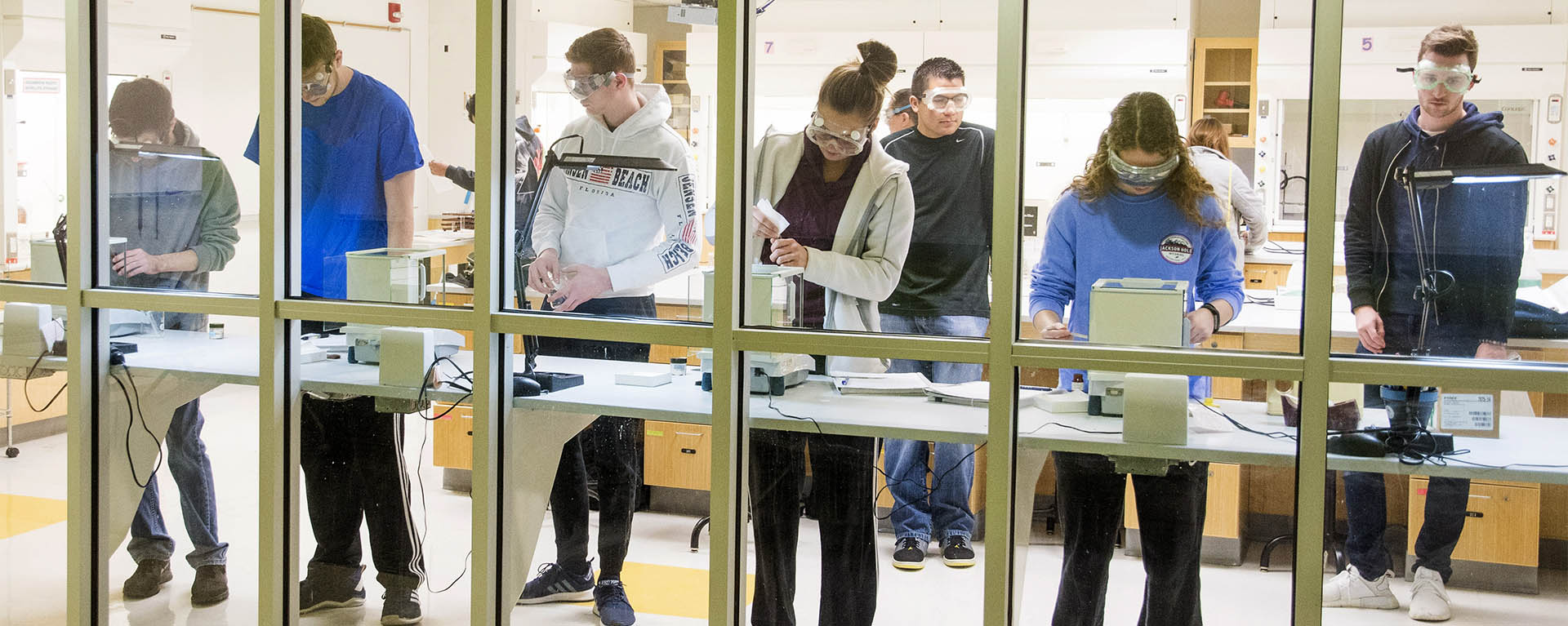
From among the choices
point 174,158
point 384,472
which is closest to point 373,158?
point 174,158

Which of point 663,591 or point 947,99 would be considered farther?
point 663,591

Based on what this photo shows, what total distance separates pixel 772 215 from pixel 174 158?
5.45ft

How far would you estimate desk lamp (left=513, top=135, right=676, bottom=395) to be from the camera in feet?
8.55

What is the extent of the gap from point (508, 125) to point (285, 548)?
1.19 m

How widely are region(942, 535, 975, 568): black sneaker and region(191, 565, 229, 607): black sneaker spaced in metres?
1.87

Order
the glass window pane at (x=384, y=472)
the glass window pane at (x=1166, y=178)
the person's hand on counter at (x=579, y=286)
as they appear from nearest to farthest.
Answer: the glass window pane at (x=1166, y=178)
the person's hand on counter at (x=579, y=286)
the glass window pane at (x=384, y=472)

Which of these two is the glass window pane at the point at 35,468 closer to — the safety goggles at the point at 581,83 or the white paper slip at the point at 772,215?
the safety goggles at the point at 581,83

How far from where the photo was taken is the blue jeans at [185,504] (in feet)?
9.84

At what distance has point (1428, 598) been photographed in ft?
7.03

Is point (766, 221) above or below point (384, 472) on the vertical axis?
above

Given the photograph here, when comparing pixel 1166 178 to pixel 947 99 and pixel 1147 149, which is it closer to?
pixel 1147 149

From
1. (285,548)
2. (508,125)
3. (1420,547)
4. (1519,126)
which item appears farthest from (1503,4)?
(285,548)

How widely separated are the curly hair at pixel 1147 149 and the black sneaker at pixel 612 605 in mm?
1362

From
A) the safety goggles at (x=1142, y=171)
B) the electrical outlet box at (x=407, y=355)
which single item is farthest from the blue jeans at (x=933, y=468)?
the electrical outlet box at (x=407, y=355)
